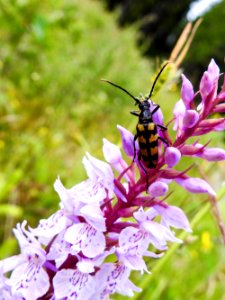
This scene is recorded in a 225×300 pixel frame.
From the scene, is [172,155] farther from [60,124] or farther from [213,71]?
[60,124]

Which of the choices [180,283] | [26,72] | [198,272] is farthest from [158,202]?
[26,72]

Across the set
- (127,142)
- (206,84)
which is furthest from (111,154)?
(206,84)

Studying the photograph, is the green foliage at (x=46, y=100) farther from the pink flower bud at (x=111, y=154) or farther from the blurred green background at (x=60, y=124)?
the pink flower bud at (x=111, y=154)

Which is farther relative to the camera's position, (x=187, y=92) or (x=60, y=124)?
(x=60, y=124)

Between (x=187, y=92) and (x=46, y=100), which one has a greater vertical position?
(x=46, y=100)

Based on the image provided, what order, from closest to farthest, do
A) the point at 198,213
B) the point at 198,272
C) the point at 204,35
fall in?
the point at 198,213, the point at 198,272, the point at 204,35

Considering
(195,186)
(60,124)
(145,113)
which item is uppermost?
(60,124)

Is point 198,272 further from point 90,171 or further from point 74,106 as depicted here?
point 90,171

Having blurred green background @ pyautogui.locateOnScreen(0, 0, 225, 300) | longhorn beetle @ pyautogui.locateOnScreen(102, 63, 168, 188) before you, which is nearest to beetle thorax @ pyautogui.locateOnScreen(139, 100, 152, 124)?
longhorn beetle @ pyautogui.locateOnScreen(102, 63, 168, 188)
